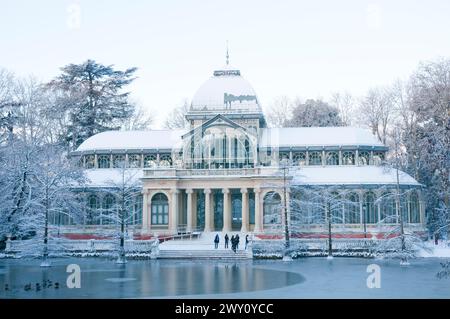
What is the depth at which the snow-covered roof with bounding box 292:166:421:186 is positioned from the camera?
52.7 metres

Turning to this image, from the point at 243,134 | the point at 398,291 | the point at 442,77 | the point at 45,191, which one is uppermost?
→ the point at 442,77

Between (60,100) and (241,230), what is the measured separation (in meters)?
31.8

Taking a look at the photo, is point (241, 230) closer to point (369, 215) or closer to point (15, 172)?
point (369, 215)

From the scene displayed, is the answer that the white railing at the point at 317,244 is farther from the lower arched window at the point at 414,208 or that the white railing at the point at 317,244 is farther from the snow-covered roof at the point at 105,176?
the snow-covered roof at the point at 105,176

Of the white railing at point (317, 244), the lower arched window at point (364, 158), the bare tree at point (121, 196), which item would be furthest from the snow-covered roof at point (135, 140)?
the white railing at point (317, 244)

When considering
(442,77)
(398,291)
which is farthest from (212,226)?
(398,291)

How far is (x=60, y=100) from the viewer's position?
71.1 m

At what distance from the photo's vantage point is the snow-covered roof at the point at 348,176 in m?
52.7

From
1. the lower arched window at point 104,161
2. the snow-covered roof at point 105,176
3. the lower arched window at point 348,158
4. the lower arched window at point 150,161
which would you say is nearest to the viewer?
the snow-covered roof at point 105,176

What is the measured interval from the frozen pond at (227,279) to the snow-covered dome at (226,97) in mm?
21891

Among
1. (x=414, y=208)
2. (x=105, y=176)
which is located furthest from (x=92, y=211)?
(x=414, y=208)

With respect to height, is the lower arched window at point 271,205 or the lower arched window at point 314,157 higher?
the lower arched window at point 314,157

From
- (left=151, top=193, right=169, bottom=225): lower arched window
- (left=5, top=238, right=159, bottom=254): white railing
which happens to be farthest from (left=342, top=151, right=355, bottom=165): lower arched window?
(left=5, top=238, right=159, bottom=254): white railing
